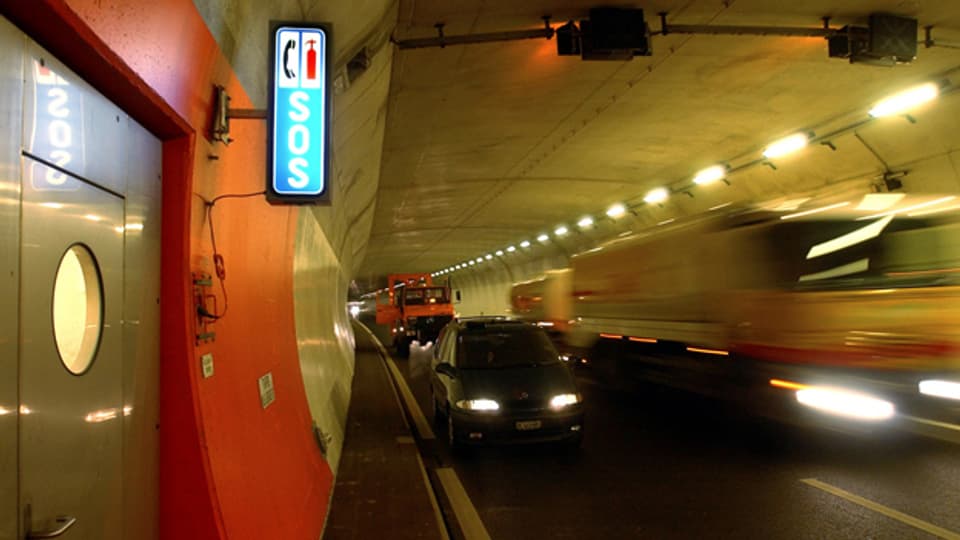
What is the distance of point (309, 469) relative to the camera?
5.74m

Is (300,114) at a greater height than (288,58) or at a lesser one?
lesser

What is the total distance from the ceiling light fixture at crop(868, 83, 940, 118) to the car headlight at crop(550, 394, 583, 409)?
8561 millimetres

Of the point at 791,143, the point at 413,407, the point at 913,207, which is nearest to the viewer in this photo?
the point at 913,207

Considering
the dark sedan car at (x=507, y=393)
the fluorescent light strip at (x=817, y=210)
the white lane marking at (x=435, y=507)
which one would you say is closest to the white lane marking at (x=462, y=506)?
the white lane marking at (x=435, y=507)

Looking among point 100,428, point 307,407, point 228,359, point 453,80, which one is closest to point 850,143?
point 453,80

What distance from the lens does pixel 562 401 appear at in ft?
27.2

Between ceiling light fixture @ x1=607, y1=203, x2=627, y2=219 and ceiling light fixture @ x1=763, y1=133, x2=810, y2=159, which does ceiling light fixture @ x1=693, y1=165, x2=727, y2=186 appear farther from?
ceiling light fixture @ x1=607, y1=203, x2=627, y2=219

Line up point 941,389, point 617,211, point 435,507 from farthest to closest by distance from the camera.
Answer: point 617,211, point 941,389, point 435,507

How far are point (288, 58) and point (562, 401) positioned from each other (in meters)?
5.44

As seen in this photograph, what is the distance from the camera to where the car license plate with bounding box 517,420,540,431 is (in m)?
8.09

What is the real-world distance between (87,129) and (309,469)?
382cm

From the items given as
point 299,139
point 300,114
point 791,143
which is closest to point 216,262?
point 299,139

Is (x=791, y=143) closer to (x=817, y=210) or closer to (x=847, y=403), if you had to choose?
(x=817, y=210)

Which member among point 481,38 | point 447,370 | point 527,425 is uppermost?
point 481,38
